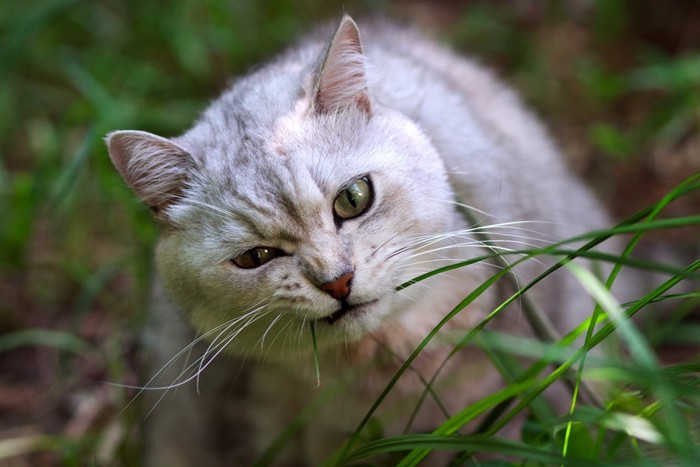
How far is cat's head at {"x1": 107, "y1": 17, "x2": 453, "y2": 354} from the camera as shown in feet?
6.11

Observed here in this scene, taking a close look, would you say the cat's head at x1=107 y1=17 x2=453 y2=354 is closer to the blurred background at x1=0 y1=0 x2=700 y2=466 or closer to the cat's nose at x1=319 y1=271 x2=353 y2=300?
the cat's nose at x1=319 y1=271 x2=353 y2=300

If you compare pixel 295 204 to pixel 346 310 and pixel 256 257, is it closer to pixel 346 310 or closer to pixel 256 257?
pixel 256 257

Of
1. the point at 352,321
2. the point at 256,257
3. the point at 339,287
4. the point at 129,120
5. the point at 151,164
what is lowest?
the point at 352,321

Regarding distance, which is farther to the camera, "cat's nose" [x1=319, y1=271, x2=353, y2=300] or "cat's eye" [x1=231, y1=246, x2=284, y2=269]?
"cat's eye" [x1=231, y1=246, x2=284, y2=269]

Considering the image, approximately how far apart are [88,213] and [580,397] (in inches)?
112

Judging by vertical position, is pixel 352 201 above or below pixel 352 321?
above

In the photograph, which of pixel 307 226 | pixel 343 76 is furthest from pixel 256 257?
pixel 343 76

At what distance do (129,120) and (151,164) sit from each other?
1.44 metres

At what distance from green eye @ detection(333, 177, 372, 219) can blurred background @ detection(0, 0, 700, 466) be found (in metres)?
1.29

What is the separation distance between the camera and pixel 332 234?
186cm

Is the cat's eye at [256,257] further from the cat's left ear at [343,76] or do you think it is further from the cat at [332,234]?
the cat's left ear at [343,76]

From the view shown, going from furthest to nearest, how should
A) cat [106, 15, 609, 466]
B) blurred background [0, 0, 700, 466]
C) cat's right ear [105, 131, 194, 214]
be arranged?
1. blurred background [0, 0, 700, 466]
2. cat's right ear [105, 131, 194, 214]
3. cat [106, 15, 609, 466]

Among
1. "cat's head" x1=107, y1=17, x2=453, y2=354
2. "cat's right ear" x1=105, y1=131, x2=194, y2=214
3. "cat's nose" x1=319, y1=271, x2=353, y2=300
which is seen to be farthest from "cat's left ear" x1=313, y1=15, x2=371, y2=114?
"cat's nose" x1=319, y1=271, x2=353, y2=300

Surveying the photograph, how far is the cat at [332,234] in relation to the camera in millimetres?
1892
